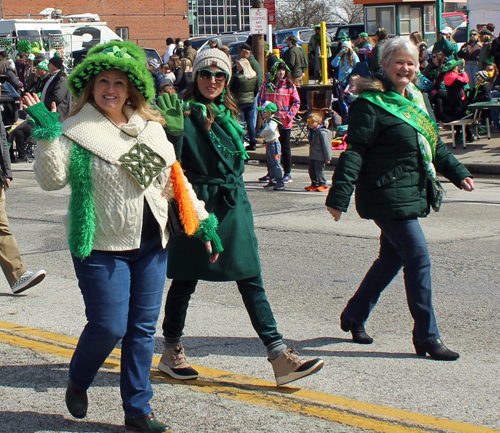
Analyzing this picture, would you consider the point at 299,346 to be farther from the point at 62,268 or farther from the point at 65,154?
the point at 62,268

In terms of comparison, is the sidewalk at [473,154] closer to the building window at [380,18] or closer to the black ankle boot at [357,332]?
the black ankle boot at [357,332]

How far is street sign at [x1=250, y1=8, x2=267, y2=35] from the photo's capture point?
1856 cm

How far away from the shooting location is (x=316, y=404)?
159 inches

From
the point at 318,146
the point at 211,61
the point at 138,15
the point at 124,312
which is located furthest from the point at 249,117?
the point at 138,15

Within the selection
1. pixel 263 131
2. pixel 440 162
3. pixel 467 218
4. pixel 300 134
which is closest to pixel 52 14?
pixel 300 134

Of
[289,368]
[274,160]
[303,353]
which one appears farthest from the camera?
[274,160]

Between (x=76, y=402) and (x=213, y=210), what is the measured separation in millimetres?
1222

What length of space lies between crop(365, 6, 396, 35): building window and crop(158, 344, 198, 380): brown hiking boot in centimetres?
2378

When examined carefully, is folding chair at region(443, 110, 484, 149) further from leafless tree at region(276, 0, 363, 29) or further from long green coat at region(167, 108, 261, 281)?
leafless tree at region(276, 0, 363, 29)

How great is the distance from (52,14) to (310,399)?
1485 inches

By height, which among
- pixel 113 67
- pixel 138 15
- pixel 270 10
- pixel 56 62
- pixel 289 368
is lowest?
pixel 289 368

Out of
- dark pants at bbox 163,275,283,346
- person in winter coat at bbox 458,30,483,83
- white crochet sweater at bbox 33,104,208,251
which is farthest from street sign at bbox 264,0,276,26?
white crochet sweater at bbox 33,104,208,251

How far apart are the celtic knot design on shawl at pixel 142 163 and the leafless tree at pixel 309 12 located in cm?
6549

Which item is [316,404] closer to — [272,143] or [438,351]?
[438,351]
